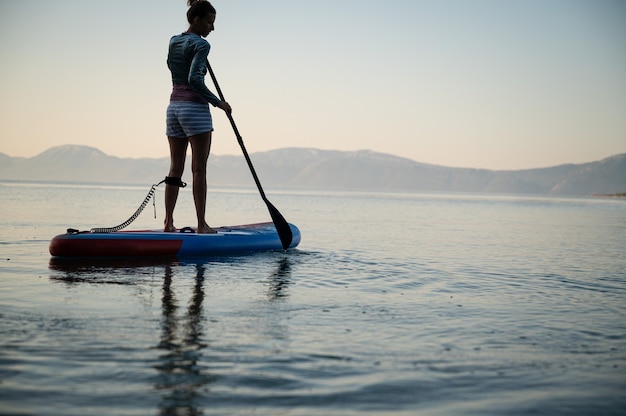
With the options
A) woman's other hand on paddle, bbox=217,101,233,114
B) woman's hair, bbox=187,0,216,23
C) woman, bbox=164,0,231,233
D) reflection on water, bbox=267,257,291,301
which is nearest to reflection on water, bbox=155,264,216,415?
reflection on water, bbox=267,257,291,301

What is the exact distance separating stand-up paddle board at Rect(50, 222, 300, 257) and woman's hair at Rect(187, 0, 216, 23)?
310 cm

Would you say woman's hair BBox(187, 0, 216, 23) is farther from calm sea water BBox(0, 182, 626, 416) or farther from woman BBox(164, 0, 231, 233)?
calm sea water BBox(0, 182, 626, 416)

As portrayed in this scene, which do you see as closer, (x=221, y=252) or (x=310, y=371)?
(x=310, y=371)

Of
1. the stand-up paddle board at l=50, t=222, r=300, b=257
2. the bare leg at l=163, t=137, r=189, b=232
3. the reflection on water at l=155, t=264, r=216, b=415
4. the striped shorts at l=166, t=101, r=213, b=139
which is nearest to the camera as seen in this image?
the reflection on water at l=155, t=264, r=216, b=415

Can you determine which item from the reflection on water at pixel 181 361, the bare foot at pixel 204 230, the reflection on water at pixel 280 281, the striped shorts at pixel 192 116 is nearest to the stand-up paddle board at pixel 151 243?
the bare foot at pixel 204 230

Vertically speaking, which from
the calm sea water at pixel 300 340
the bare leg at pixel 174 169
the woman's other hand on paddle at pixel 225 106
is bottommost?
the calm sea water at pixel 300 340

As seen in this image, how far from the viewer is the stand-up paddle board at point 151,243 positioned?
8109 millimetres

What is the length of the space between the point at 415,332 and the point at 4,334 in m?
2.92

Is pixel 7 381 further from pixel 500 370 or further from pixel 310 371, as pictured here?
pixel 500 370

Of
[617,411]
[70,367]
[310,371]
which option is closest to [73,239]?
[70,367]

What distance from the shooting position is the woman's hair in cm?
863

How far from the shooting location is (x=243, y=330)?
4.52 meters

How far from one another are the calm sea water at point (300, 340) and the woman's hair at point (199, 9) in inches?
137

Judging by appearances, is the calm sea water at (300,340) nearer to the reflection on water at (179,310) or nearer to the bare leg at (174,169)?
the reflection on water at (179,310)
